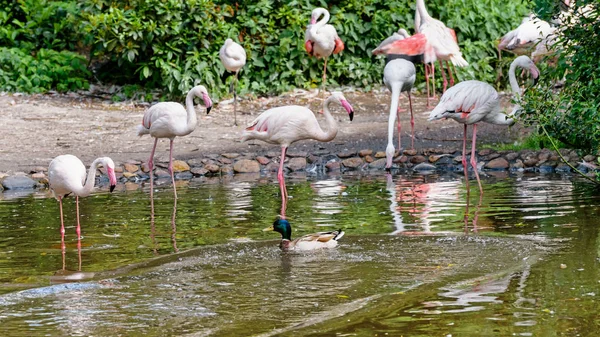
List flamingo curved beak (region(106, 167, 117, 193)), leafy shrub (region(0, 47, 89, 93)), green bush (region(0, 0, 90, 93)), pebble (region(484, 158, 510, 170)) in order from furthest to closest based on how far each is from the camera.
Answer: green bush (region(0, 0, 90, 93)) < leafy shrub (region(0, 47, 89, 93)) < pebble (region(484, 158, 510, 170)) < flamingo curved beak (region(106, 167, 117, 193))

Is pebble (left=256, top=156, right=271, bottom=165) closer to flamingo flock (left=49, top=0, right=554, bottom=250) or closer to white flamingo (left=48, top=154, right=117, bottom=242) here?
flamingo flock (left=49, top=0, right=554, bottom=250)

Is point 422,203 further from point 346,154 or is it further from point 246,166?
point 246,166

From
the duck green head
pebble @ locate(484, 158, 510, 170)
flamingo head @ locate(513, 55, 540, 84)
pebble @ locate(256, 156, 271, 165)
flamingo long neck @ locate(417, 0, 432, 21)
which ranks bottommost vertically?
the duck green head

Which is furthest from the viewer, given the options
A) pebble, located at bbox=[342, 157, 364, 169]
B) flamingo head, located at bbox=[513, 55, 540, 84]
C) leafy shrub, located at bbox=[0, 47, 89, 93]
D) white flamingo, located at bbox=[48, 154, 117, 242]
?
leafy shrub, located at bbox=[0, 47, 89, 93]

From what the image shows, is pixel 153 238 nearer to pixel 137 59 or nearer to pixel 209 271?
pixel 209 271

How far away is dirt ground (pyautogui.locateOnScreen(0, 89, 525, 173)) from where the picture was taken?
40.6 feet

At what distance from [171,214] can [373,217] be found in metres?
1.97

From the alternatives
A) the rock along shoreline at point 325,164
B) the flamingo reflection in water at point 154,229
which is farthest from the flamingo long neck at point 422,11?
the flamingo reflection in water at point 154,229

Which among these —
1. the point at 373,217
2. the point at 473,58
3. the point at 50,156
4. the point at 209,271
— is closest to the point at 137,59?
the point at 50,156

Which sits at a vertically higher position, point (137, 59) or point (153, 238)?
point (137, 59)

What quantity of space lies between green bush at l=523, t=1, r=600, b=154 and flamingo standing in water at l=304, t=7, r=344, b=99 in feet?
20.0

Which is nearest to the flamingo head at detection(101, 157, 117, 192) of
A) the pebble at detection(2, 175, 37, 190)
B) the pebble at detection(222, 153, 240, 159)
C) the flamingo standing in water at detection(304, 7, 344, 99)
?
the pebble at detection(2, 175, 37, 190)

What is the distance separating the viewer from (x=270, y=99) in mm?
15766

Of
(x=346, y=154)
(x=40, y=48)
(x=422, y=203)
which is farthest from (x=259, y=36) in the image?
(x=422, y=203)
